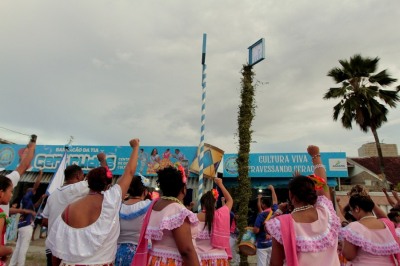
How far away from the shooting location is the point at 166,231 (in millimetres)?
2719

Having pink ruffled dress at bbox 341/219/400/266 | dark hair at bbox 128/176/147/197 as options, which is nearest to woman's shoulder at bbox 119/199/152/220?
dark hair at bbox 128/176/147/197

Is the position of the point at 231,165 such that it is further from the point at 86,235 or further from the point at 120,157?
the point at 86,235

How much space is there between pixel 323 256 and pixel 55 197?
3291 millimetres

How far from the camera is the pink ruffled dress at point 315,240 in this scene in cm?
238

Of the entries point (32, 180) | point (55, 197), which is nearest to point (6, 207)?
point (55, 197)

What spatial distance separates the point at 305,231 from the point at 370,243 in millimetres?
1453

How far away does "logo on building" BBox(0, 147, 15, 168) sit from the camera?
16875 millimetres

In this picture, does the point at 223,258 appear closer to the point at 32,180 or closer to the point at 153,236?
the point at 153,236

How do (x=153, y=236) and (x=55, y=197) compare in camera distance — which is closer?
(x=153, y=236)

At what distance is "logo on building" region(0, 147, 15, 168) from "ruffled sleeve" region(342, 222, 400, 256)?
60.4 ft

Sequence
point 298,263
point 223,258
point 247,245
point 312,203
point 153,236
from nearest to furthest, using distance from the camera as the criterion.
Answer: point 298,263 < point 312,203 < point 153,236 < point 223,258 < point 247,245

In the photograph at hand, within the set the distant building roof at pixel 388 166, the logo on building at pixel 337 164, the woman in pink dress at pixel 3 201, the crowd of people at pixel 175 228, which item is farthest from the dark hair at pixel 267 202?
the distant building roof at pixel 388 166

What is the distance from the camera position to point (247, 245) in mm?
6020

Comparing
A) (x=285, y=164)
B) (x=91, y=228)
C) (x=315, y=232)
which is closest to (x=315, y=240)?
(x=315, y=232)
